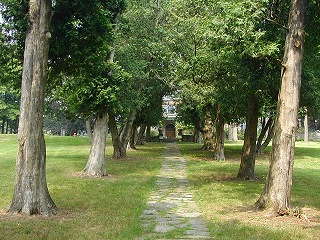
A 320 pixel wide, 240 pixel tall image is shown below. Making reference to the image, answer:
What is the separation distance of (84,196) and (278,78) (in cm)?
662

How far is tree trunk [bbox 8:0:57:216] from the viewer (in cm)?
834

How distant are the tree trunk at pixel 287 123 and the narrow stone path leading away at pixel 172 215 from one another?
5.77 feet

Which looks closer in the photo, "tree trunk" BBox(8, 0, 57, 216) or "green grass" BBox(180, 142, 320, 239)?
"green grass" BBox(180, 142, 320, 239)

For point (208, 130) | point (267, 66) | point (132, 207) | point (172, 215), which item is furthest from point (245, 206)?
point (208, 130)

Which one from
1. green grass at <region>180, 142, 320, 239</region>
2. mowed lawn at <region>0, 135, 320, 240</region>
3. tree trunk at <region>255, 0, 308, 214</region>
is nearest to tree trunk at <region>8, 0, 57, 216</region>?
mowed lawn at <region>0, 135, 320, 240</region>

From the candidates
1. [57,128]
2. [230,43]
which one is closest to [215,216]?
[230,43]

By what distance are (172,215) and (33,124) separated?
359cm

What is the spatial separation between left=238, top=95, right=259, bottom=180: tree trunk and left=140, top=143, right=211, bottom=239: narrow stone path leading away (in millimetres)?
2365

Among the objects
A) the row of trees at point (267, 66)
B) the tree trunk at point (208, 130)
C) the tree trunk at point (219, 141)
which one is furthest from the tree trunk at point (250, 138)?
the tree trunk at point (208, 130)

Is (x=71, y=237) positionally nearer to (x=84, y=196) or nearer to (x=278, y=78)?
(x=84, y=196)

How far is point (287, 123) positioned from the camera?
8.66 m

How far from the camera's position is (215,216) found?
8.80 m

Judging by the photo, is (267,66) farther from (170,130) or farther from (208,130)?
(170,130)

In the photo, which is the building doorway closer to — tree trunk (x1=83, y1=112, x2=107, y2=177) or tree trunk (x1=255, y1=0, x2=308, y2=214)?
tree trunk (x1=83, y1=112, x2=107, y2=177)
